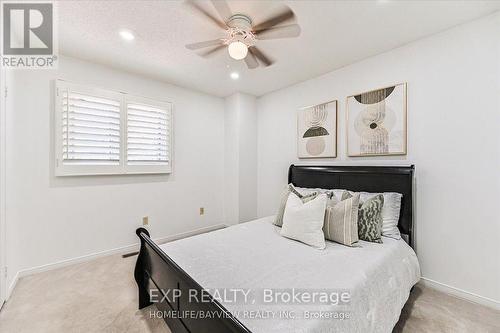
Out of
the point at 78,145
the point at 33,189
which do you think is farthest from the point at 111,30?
the point at 33,189

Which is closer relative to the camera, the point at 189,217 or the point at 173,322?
the point at 173,322

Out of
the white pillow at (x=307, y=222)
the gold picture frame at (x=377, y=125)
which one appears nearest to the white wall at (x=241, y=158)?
the gold picture frame at (x=377, y=125)

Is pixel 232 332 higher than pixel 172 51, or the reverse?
pixel 172 51

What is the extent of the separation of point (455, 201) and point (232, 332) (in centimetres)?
242

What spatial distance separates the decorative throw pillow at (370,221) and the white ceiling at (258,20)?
1721 millimetres

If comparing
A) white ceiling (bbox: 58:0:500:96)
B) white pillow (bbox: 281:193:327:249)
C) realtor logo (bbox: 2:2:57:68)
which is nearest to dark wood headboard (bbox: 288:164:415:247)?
white pillow (bbox: 281:193:327:249)

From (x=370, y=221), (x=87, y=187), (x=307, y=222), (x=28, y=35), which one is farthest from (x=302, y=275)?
(x=28, y=35)

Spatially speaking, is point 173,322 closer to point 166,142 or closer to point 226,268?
point 226,268

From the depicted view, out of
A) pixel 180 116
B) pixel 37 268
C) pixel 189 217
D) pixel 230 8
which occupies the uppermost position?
pixel 230 8

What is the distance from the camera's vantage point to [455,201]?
207cm

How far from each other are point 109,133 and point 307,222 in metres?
2.83

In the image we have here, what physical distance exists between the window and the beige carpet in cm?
129

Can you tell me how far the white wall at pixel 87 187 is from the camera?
2391 mm

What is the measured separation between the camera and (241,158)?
3.98m
